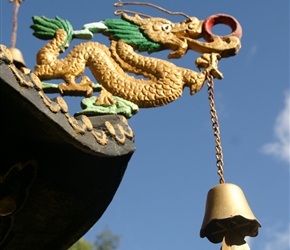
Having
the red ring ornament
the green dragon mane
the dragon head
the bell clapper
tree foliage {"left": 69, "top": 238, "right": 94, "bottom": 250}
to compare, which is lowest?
the bell clapper

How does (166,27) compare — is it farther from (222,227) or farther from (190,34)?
(222,227)

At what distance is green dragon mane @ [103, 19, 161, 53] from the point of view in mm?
3002

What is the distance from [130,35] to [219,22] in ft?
1.53

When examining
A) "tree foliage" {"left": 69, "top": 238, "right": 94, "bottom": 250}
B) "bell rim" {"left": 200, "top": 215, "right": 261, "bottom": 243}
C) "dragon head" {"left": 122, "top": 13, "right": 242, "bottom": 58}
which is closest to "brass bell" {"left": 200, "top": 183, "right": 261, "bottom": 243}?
"bell rim" {"left": 200, "top": 215, "right": 261, "bottom": 243}

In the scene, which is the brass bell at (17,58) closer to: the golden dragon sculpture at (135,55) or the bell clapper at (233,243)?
the golden dragon sculpture at (135,55)

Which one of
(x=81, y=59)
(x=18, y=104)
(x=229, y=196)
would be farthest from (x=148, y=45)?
(x=18, y=104)

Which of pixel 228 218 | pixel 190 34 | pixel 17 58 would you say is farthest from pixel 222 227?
pixel 17 58

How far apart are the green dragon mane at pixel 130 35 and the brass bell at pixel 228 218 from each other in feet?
2.55

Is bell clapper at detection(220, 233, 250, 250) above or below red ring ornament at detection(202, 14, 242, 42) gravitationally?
below

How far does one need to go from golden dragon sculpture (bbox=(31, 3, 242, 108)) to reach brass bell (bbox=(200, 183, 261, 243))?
0.51 m

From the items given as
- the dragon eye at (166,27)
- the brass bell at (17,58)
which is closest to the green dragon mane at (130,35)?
the dragon eye at (166,27)

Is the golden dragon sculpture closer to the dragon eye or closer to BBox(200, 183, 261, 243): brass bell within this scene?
the dragon eye

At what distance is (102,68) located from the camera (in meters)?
2.83

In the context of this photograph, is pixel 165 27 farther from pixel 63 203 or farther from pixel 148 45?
pixel 63 203
